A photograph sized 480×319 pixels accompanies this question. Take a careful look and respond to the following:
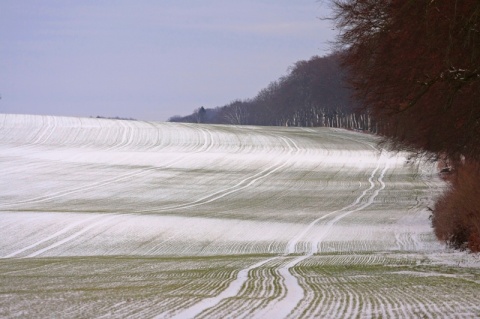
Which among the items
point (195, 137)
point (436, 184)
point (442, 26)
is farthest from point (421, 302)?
point (195, 137)

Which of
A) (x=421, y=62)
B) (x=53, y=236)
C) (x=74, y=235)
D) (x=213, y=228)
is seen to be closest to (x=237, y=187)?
(x=213, y=228)

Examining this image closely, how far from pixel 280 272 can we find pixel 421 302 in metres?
6.16

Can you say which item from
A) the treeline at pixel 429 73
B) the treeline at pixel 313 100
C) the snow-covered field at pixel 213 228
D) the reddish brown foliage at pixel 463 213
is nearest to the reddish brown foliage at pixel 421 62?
the treeline at pixel 429 73

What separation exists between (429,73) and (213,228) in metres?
14.5

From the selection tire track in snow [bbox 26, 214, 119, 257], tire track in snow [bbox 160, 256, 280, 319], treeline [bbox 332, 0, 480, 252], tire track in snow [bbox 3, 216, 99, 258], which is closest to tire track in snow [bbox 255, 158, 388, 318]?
tire track in snow [bbox 160, 256, 280, 319]

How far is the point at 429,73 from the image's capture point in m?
18.5

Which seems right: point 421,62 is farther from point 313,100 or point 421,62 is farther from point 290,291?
point 313,100

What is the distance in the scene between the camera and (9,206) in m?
39.3

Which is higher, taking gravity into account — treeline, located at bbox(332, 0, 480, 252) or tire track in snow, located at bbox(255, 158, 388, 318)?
treeline, located at bbox(332, 0, 480, 252)

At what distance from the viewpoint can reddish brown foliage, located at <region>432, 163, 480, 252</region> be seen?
21.4 m

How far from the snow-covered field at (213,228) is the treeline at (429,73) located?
6.50 ft

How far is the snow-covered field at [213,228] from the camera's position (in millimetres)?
9836

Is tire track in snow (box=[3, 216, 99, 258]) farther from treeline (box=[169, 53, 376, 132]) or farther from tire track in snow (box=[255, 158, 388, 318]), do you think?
treeline (box=[169, 53, 376, 132])

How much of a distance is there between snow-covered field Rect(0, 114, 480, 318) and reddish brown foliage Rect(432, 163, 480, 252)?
69 cm
